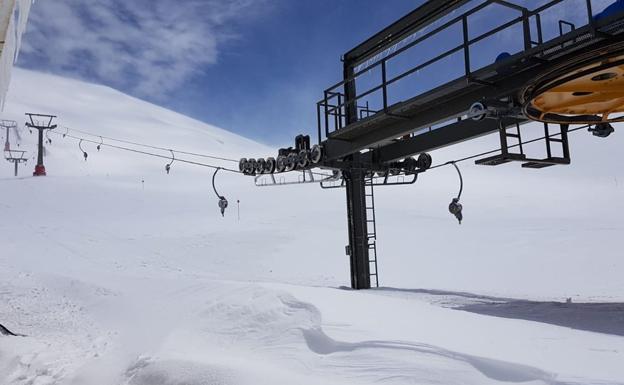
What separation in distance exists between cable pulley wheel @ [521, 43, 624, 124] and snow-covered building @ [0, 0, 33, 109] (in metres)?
7.14

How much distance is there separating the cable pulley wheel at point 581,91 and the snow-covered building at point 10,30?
714 cm

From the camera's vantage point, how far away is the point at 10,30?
3.81 m

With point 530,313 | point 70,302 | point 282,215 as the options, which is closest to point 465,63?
point 530,313

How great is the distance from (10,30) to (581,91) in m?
8.36

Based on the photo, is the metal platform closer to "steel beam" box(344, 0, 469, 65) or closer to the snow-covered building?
"steel beam" box(344, 0, 469, 65)

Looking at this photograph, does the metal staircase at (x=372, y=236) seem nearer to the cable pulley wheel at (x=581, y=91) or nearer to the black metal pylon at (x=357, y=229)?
the black metal pylon at (x=357, y=229)

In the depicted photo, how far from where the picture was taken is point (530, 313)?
9.40 meters

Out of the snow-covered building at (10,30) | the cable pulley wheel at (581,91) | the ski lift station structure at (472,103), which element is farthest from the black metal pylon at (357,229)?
the snow-covered building at (10,30)

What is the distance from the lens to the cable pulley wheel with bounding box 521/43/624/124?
7426 millimetres

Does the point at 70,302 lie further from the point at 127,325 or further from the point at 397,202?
the point at 397,202

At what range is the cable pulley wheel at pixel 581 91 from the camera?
24.4 feet

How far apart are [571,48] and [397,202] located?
3331 cm

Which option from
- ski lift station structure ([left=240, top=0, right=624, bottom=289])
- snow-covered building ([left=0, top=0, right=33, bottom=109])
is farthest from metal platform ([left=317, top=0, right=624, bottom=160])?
snow-covered building ([left=0, top=0, right=33, bottom=109])

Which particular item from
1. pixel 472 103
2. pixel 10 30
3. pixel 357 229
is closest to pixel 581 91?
pixel 472 103
